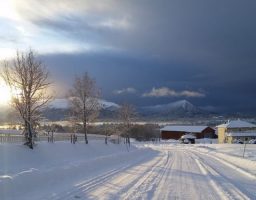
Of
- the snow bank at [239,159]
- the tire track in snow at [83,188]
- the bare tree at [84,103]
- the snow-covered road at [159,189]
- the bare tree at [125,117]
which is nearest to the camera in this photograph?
the tire track in snow at [83,188]

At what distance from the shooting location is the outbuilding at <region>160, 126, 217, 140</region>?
624 ft

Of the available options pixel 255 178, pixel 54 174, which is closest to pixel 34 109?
pixel 54 174

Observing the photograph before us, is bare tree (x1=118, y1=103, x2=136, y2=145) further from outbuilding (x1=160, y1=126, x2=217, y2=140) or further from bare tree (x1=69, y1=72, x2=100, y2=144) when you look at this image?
outbuilding (x1=160, y1=126, x2=217, y2=140)

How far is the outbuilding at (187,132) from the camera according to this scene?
190m

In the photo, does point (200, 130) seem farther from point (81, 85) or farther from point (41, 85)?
point (41, 85)

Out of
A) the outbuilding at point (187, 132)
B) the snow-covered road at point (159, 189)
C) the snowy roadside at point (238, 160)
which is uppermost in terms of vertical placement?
the snow-covered road at point (159, 189)

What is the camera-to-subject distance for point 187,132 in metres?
190

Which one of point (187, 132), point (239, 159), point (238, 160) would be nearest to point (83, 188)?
point (238, 160)

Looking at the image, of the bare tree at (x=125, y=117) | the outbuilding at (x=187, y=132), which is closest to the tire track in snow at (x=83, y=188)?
the bare tree at (x=125, y=117)

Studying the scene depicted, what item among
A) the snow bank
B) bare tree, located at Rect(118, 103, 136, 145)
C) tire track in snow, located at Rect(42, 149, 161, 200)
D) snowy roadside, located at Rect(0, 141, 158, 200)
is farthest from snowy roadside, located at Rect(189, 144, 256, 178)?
bare tree, located at Rect(118, 103, 136, 145)

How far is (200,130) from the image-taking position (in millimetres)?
190750

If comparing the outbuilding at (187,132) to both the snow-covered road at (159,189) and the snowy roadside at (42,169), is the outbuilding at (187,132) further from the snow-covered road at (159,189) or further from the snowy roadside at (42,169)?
the snow-covered road at (159,189)

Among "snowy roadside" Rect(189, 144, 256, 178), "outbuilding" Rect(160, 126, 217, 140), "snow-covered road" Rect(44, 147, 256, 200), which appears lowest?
"outbuilding" Rect(160, 126, 217, 140)

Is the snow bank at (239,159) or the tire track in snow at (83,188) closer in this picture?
the tire track in snow at (83,188)
